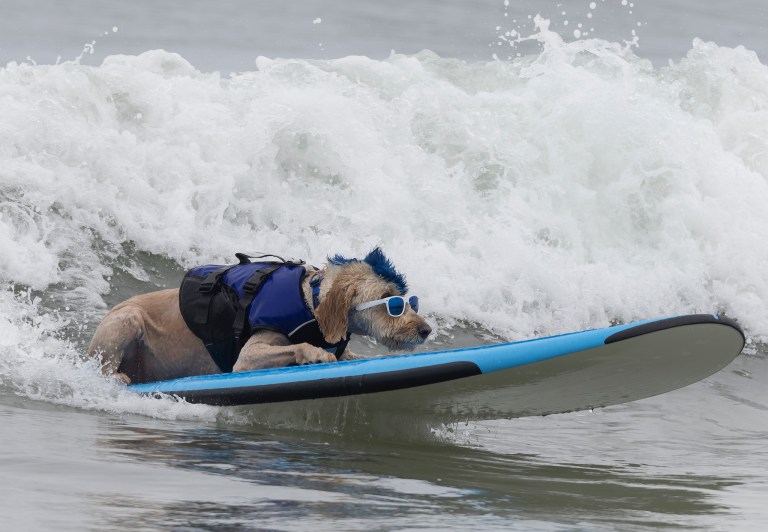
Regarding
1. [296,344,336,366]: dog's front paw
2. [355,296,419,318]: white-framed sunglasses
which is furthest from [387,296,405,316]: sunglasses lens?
[296,344,336,366]: dog's front paw

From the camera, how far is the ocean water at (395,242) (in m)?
4.19

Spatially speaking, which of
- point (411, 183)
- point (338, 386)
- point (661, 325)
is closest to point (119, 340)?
point (338, 386)

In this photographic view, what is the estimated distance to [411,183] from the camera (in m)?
11.0

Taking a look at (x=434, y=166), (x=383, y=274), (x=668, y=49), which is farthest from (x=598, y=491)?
(x=668, y=49)

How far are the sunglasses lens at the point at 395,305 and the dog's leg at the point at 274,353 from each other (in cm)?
40

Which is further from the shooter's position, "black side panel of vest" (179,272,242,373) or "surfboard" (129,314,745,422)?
"black side panel of vest" (179,272,242,373)

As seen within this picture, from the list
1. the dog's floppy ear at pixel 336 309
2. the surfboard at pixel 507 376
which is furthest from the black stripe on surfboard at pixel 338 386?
the dog's floppy ear at pixel 336 309

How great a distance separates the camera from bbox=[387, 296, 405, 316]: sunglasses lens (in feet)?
18.5

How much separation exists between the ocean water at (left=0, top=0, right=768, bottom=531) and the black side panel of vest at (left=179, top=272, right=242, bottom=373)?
42 cm

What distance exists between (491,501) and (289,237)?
615 cm

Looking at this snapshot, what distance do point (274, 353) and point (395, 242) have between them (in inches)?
182

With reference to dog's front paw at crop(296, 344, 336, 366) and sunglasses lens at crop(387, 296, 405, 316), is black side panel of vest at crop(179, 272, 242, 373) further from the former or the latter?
sunglasses lens at crop(387, 296, 405, 316)

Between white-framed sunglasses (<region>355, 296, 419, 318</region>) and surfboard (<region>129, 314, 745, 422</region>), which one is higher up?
white-framed sunglasses (<region>355, 296, 419, 318</region>)

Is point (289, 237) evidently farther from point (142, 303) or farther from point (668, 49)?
point (668, 49)
